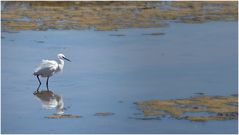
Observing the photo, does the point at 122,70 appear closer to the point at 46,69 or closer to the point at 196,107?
the point at 46,69

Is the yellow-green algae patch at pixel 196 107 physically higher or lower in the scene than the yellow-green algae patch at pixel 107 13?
lower

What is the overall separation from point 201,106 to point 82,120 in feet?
7.87

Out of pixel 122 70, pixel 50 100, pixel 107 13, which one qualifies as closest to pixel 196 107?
pixel 50 100

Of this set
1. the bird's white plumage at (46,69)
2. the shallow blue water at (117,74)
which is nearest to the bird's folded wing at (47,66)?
the bird's white plumage at (46,69)

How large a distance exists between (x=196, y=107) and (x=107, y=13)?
15.3 m

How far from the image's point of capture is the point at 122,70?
56.7 ft

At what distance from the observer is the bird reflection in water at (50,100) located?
44.9ft

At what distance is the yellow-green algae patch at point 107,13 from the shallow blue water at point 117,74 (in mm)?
1378

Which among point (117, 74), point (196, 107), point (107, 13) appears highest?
point (107, 13)

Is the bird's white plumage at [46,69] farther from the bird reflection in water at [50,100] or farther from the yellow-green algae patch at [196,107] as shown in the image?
the yellow-green algae patch at [196,107]

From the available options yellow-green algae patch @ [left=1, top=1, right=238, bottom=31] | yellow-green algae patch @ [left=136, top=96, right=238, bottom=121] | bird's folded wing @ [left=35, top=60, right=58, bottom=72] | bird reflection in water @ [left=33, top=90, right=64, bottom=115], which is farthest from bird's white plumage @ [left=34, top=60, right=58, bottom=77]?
yellow-green algae patch @ [left=1, top=1, right=238, bottom=31]

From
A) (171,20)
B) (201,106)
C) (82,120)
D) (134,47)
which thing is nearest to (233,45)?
(134,47)

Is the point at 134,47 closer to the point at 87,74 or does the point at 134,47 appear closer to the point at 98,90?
the point at 87,74

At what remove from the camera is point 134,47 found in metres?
20.9
